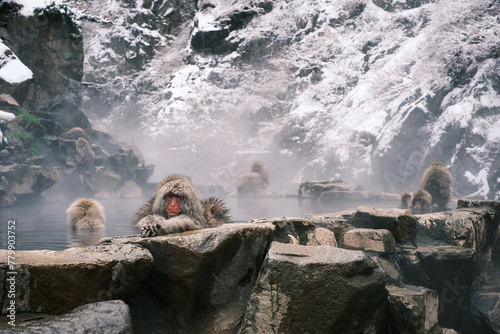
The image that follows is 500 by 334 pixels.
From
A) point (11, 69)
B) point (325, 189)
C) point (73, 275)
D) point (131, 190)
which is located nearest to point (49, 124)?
point (11, 69)

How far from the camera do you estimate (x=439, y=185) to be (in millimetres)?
7516

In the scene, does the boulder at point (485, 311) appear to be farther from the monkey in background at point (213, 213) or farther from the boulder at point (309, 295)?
the monkey in background at point (213, 213)

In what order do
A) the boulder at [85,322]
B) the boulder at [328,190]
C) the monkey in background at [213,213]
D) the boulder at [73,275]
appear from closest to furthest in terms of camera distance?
1. the boulder at [85,322]
2. the boulder at [73,275]
3. the monkey in background at [213,213]
4. the boulder at [328,190]

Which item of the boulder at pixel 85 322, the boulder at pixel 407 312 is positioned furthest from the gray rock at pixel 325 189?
the boulder at pixel 85 322

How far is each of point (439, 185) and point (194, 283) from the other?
22.2 feet

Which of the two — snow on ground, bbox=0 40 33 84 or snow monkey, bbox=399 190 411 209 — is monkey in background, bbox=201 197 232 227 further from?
snow on ground, bbox=0 40 33 84

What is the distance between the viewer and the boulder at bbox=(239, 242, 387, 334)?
2119mm

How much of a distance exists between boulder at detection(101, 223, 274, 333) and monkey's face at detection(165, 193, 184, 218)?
1.50 ft

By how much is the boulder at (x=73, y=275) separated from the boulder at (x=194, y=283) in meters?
0.16

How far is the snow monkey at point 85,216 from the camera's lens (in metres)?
5.18

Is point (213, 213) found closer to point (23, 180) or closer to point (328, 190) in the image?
point (328, 190)

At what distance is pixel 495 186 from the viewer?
11.4 m

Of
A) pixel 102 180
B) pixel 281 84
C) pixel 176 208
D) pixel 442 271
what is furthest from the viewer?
pixel 281 84

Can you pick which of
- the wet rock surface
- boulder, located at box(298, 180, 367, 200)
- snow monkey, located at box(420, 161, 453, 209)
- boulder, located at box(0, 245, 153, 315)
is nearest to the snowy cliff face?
boulder, located at box(298, 180, 367, 200)
